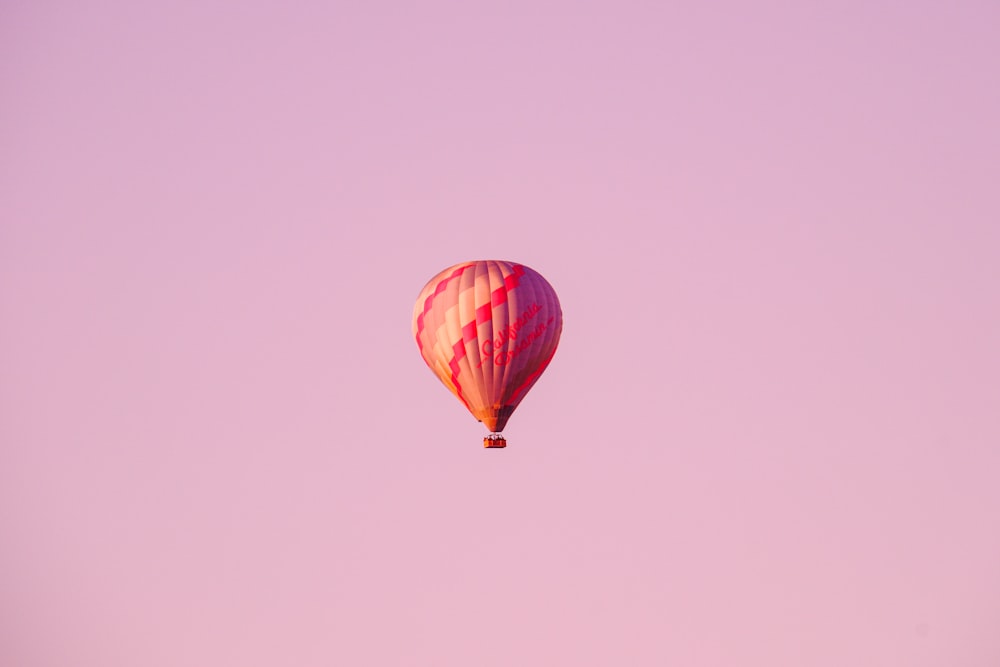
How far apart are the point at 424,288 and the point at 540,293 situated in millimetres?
5037

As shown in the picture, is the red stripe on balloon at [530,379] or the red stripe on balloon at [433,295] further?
the red stripe on balloon at [433,295]

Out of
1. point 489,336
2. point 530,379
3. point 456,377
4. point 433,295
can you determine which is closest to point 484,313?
point 489,336

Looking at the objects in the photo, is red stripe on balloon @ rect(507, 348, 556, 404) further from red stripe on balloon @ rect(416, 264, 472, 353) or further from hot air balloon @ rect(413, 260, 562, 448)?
red stripe on balloon @ rect(416, 264, 472, 353)

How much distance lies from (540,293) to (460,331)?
149 inches

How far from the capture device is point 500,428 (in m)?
95.4

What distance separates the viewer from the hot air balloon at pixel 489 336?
311 ft

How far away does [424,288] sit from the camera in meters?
97.4

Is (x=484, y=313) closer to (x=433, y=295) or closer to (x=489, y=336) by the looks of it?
(x=489, y=336)

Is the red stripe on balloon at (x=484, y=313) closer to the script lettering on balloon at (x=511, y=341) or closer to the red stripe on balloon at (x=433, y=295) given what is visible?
the script lettering on balloon at (x=511, y=341)

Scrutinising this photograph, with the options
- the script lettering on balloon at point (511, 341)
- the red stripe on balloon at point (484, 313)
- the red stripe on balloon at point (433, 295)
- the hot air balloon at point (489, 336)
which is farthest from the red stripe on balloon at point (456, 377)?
the red stripe on balloon at point (484, 313)

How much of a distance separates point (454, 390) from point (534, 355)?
3.61 meters

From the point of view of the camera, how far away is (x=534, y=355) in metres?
95.6

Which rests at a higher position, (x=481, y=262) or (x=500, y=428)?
(x=481, y=262)

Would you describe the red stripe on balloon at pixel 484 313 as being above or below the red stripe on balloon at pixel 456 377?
above
